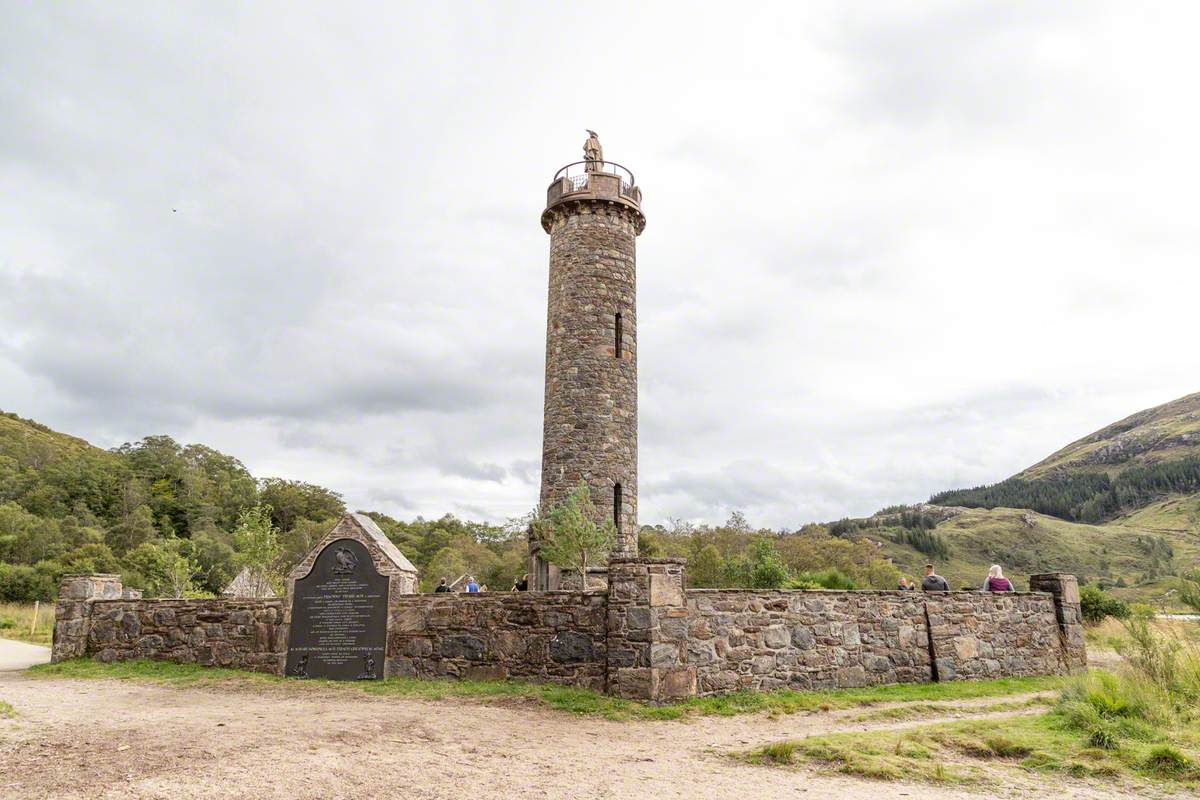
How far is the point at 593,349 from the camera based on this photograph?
18.8 m

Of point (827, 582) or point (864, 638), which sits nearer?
point (864, 638)

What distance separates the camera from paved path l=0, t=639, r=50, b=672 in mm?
13719

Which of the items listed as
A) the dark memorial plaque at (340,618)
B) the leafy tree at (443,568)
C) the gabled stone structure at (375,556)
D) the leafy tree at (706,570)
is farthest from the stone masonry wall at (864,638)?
the leafy tree at (443,568)

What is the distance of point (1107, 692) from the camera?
8180 mm

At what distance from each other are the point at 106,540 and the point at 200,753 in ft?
179

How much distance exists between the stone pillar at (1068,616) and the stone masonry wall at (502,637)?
27.7 ft

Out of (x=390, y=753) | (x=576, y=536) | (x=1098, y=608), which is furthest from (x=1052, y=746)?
(x=1098, y=608)

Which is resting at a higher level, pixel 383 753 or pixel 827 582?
pixel 827 582

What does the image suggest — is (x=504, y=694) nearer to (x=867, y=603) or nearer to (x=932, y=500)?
(x=867, y=603)

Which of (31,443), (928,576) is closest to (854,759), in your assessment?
(928,576)

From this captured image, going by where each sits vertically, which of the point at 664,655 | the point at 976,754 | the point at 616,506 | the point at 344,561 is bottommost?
the point at 976,754

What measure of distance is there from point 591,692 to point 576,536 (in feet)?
18.7

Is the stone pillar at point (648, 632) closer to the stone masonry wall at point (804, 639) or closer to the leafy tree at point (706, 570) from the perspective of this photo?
the stone masonry wall at point (804, 639)

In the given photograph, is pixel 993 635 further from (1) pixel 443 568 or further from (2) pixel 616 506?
(1) pixel 443 568
